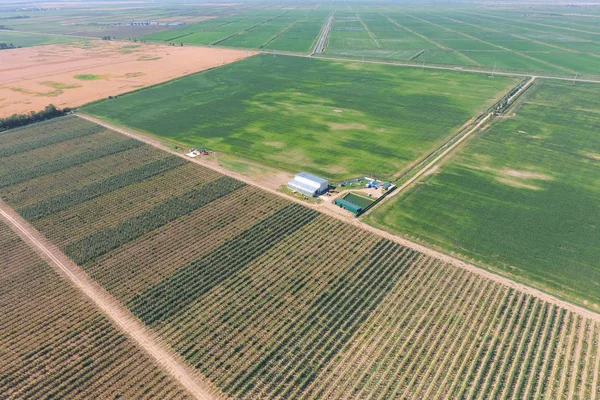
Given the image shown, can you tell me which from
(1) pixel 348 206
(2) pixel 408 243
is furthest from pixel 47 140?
(2) pixel 408 243

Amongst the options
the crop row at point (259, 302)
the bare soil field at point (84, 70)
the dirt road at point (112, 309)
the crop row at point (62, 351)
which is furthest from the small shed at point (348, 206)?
the bare soil field at point (84, 70)

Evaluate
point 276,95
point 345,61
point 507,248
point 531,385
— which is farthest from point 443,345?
point 345,61

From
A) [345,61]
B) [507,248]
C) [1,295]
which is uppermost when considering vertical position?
[345,61]


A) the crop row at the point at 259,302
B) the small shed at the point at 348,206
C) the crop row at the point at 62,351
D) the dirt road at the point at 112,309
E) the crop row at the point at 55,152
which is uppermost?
the small shed at the point at 348,206

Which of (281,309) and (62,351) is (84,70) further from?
(281,309)

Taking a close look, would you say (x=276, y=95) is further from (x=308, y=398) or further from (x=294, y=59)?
(x=308, y=398)

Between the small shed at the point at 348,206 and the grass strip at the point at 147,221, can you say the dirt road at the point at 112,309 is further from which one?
the small shed at the point at 348,206

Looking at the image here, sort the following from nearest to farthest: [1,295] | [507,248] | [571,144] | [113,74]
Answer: [1,295], [507,248], [571,144], [113,74]
